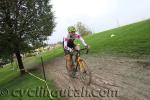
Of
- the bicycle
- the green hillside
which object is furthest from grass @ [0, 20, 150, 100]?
the bicycle

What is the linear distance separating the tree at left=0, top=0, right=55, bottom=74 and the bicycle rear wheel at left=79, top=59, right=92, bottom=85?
18904mm

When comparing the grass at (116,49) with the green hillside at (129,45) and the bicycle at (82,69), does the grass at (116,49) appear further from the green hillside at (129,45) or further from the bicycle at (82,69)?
the bicycle at (82,69)

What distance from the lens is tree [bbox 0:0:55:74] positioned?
31.0 m

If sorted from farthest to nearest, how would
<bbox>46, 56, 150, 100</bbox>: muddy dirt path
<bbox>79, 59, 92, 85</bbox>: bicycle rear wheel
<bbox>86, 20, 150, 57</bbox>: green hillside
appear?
<bbox>86, 20, 150, 57</bbox>: green hillside, <bbox>79, 59, 92, 85</bbox>: bicycle rear wheel, <bbox>46, 56, 150, 100</bbox>: muddy dirt path

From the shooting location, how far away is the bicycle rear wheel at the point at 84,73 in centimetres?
1277

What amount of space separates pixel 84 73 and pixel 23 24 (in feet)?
67.2

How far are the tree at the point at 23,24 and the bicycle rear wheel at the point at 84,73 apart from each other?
1890 cm

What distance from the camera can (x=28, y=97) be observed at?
15.6m

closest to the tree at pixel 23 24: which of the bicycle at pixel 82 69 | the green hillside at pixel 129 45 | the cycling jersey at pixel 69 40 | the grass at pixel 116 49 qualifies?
the grass at pixel 116 49

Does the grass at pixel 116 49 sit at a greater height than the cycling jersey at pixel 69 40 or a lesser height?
lesser

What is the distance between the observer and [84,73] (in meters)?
13.0

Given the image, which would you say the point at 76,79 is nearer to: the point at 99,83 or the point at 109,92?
the point at 99,83

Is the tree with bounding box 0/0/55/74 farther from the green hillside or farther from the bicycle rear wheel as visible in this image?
the bicycle rear wheel

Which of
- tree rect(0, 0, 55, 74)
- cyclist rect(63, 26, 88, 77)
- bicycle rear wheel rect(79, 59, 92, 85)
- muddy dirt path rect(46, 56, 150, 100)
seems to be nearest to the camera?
muddy dirt path rect(46, 56, 150, 100)
